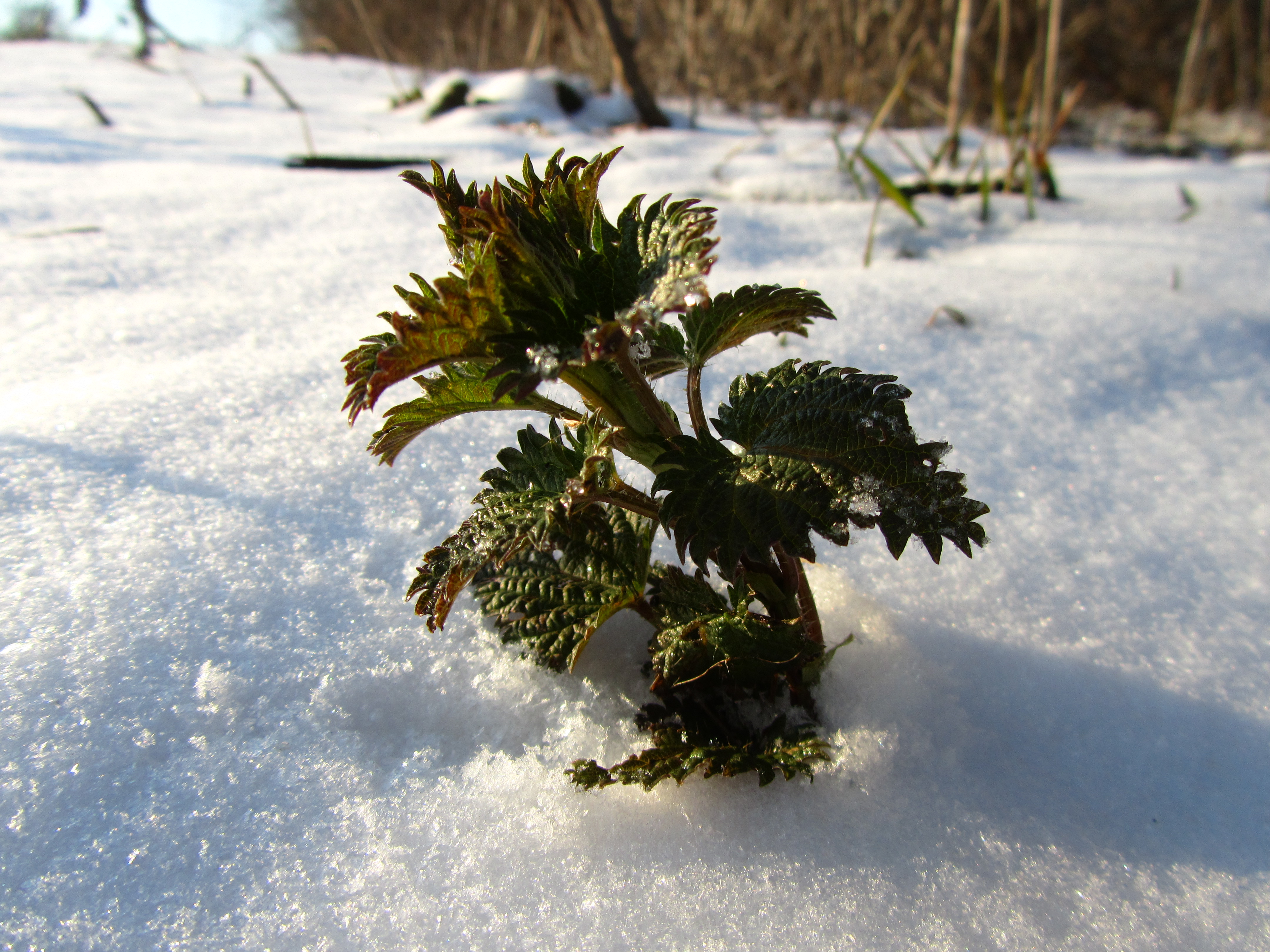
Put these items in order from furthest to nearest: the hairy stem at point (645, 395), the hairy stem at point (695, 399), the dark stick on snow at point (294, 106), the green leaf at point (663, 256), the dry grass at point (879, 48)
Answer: the dry grass at point (879, 48), the dark stick on snow at point (294, 106), the hairy stem at point (695, 399), the hairy stem at point (645, 395), the green leaf at point (663, 256)

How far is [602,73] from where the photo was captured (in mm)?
5109

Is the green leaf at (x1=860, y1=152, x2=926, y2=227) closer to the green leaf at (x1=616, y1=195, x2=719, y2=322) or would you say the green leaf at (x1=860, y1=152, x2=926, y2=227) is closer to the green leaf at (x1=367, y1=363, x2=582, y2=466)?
the green leaf at (x1=616, y1=195, x2=719, y2=322)

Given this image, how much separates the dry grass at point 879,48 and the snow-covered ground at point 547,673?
269 cm

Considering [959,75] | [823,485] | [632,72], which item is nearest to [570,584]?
[823,485]

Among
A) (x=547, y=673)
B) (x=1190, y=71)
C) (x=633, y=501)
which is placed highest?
(x=1190, y=71)

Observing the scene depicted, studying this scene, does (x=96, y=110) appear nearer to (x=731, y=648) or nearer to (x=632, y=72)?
(x=632, y=72)

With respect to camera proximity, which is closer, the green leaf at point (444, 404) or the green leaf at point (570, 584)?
the green leaf at point (444, 404)

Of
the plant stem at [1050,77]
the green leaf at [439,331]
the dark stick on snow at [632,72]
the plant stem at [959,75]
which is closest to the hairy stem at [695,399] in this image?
the green leaf at [439,331]

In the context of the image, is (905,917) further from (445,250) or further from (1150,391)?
(445,250)

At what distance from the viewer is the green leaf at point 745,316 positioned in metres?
0.85

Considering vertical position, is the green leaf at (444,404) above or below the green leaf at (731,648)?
above

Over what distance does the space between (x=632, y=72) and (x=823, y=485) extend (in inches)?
142

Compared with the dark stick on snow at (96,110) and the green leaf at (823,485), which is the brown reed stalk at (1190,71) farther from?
the dark stick on snow at (96,110)

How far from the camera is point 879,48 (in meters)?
5.14
